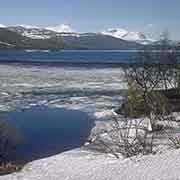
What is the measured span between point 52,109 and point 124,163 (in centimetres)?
1430

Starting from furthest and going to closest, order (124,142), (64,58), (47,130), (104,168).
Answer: (64,58) → (47,130) → (124,142) → (104,168)

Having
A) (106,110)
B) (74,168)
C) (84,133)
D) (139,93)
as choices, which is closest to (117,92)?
(106,110)

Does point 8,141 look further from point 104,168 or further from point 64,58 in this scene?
point 64,58

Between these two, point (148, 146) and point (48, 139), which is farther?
point (48, 139)

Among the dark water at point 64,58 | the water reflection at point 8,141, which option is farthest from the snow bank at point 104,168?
the dark water at point 64,58

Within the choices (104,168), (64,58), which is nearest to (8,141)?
(104,168)

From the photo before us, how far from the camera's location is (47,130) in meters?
19.5

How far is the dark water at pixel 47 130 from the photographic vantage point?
15.7m

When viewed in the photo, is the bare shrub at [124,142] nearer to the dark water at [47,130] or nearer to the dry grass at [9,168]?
the dark water at [47,130]

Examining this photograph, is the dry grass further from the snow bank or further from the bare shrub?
the bare shrub

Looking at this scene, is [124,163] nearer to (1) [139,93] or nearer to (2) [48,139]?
(2) [48,139]

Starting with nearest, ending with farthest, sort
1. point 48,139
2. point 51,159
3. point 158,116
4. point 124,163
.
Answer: point 124,163, point 51,159, point 48,139, point 158,116

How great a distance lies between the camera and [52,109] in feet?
85.4

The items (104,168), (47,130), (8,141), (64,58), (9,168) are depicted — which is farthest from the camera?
(64,58)
